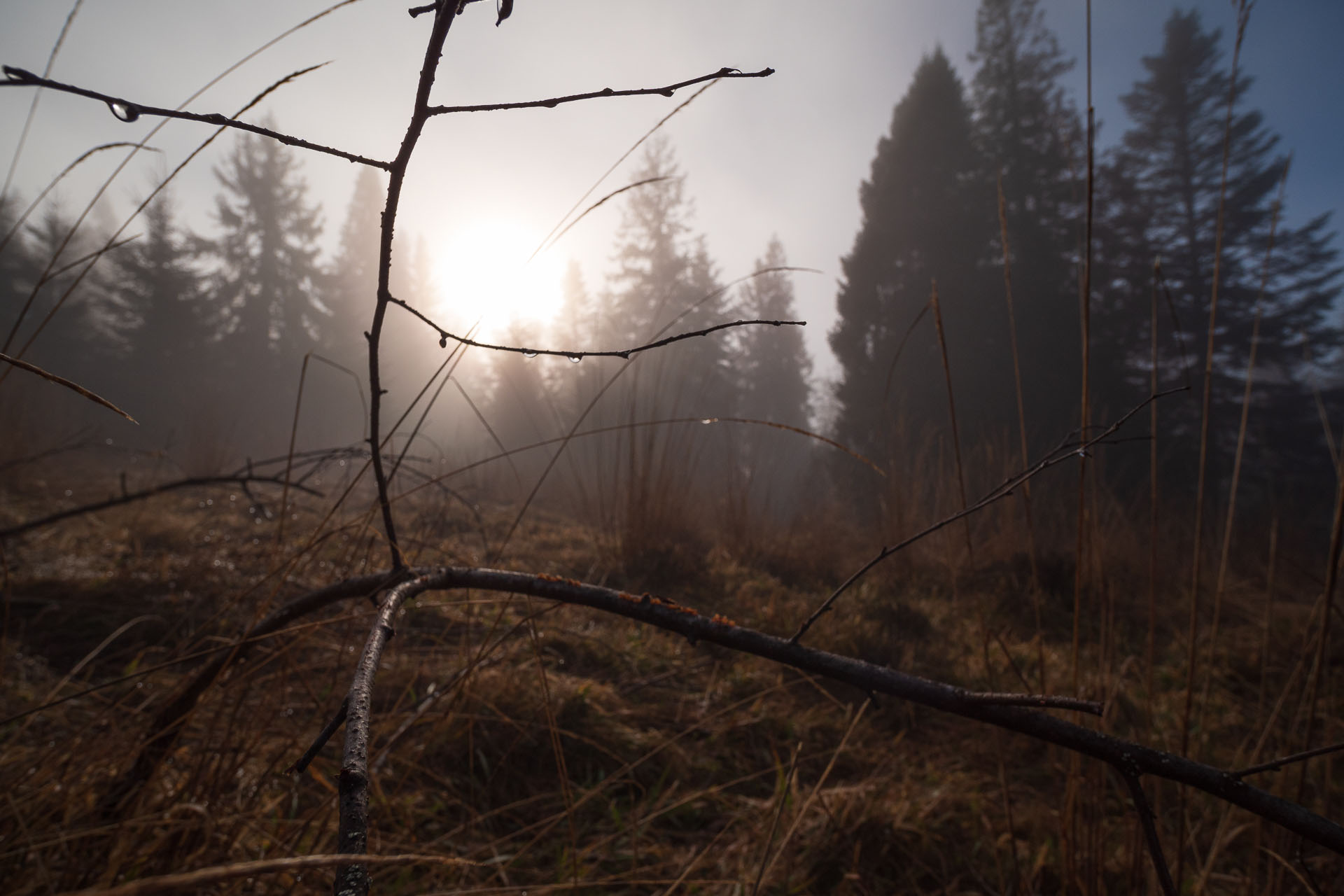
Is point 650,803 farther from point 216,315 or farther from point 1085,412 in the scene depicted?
point 216,315

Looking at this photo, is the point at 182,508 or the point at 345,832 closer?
the point at 345,832

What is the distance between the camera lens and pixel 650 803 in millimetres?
1453

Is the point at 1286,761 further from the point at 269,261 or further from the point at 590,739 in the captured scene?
the point at 269,261

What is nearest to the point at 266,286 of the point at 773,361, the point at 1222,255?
the point at 773,361

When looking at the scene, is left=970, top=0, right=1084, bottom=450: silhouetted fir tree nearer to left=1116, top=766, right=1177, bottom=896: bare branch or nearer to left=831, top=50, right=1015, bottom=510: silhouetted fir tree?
left=831, top=50, right=1015, bottom=510: silhouetted fir tree

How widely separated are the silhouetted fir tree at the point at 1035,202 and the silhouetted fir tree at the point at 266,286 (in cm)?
2107

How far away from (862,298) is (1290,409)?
8463 mm

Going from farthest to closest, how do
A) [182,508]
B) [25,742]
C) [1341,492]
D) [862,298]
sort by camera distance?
1. [862,298]
2. [182,508]
3. [25,742]
4. [1341,492]

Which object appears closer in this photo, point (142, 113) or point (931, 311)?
point (142, 113)

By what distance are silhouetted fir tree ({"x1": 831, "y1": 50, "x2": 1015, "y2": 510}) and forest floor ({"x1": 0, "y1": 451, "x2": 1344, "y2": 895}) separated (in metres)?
9.26

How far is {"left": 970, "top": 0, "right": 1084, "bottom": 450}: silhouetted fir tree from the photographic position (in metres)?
10.9

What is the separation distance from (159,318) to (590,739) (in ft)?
71.3

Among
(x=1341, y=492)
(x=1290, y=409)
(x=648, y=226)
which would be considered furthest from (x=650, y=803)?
(x=648, y=226)

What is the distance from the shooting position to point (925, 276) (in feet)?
42.6
